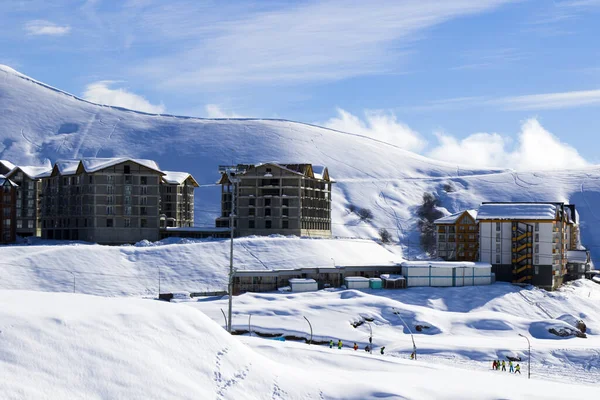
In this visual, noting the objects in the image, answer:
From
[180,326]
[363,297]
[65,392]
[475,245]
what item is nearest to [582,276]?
[475,245]

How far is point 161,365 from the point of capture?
3744cm

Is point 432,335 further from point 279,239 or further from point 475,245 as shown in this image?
point 475,245

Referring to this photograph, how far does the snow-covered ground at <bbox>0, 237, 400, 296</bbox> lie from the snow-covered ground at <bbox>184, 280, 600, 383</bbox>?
12.2 meters

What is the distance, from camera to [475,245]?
485ft

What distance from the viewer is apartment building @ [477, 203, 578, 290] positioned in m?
127

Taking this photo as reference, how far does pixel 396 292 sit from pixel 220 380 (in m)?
77.1

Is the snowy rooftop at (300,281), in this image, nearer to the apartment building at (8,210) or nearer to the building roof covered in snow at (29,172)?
the apartment building at (8,210)

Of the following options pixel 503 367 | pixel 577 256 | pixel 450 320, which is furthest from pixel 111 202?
pixel 577 256

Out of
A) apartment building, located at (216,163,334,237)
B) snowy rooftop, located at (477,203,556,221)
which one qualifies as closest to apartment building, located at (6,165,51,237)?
apartment building, located at (216,163,334,237)

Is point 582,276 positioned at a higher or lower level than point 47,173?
lower

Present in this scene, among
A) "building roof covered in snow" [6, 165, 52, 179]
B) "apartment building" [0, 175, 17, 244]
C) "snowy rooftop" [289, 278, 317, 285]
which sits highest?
"building roof covered in snow" [6, 165, 52, 179]

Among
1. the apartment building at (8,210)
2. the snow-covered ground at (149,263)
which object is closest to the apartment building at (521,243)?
the snow-covered ground at (149,263)

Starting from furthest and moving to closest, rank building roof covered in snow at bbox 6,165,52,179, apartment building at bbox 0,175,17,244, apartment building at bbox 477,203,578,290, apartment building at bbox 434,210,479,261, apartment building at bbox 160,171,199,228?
apartment building at bbox 160,171,199,228
building roof covered in snow at bbox 6,165,52,179
apartment building at bbox 434,210,479,261
apartment building at bbox 0,175,17,244
apartment building at bbox 477,203,578,290

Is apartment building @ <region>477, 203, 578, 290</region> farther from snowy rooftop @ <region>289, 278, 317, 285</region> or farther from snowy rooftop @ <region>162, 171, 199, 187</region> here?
snowy rooftop @ <region>162, 171, 199, 187</region>
